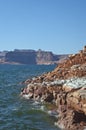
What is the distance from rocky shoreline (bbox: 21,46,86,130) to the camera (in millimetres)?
31516

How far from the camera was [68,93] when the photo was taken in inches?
1423

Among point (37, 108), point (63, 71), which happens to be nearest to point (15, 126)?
point (37, 108)

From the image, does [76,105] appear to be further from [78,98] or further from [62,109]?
[62,109]

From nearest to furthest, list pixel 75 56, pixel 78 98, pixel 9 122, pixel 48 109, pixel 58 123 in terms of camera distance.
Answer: pixel 78 98, pixel 58 123, pixel 9 122, pixel 48 109, pixel 75 56

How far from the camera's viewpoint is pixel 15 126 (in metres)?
34.0

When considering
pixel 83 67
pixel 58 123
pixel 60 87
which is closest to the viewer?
pixel 58 123

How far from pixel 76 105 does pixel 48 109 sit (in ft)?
36.1

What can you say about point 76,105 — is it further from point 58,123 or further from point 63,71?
point 63,71

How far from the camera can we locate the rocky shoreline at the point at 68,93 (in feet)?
103

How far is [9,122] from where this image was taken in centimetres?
3575

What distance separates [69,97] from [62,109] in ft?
8.48

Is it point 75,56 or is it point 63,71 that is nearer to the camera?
point 63,71

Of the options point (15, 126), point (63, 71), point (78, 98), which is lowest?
point (15, 126)

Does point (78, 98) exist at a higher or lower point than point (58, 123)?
higher
